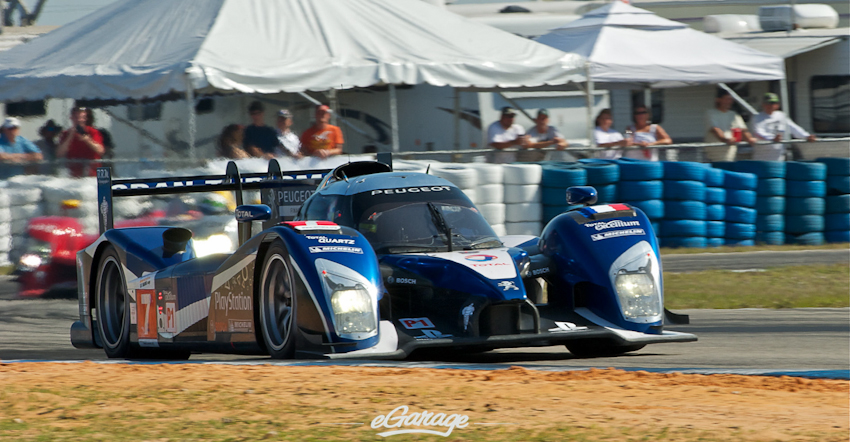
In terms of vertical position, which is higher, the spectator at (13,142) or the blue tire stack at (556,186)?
the spectator at (13,142)

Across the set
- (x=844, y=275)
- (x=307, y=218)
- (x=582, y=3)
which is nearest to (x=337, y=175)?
(x=307, y=218)

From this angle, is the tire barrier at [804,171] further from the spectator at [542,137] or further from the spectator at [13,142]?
the spectator at [13,142]

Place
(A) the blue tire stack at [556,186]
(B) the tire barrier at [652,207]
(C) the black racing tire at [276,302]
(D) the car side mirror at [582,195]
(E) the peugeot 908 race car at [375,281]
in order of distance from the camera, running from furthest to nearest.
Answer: (B) the tire barrier at [652,207]
(A) the blue tire stack at [556,186]
(D) the car side mirror at [582,195]
(C) the black racing tire at [276,302]
(E) the peugeot 908 race car at [375,281]

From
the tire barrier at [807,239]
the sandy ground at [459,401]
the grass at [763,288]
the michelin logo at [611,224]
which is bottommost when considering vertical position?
the grass at [763,288]

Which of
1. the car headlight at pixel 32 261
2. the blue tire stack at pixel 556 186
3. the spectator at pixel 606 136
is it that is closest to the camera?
the car headlight at pixel 32 261

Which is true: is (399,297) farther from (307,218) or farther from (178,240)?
(178,240)

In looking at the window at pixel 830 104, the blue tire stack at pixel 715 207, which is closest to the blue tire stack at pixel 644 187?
the blue tire stack at pixel 715 207

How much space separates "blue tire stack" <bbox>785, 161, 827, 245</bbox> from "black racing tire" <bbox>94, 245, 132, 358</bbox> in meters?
8.90

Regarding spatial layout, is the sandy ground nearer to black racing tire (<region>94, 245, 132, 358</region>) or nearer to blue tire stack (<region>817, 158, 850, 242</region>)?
black racing tire (<region>94, 245, 132, 358</region>)

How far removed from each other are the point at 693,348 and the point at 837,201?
738 cm

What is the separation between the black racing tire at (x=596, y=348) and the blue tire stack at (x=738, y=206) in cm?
680

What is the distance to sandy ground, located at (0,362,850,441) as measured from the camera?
4188mm

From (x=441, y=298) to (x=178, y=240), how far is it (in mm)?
2234

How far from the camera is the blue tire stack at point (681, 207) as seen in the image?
1319 centimetres
